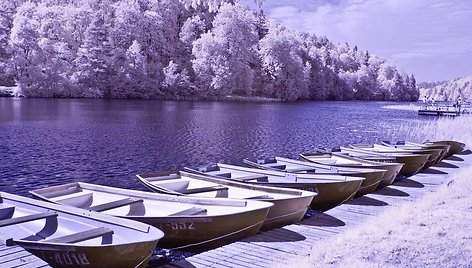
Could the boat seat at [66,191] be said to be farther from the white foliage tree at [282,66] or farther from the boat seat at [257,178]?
the white foliage tree at [282,66]

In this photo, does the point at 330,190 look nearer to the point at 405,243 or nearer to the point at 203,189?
the point at 203,189

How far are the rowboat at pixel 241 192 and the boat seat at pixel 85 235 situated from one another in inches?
166

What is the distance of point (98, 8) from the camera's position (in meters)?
101

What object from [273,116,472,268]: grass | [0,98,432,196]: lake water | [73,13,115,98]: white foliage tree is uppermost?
[73,13,115,98]: white foliage tree

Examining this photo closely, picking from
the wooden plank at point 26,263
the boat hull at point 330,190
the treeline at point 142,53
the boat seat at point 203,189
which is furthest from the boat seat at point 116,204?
the treeline at point 142,53

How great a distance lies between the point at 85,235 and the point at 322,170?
33.7 ft

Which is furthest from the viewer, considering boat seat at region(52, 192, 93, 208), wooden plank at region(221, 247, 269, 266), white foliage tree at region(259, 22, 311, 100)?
white foliage tree at region(259, 22, 311, 100)

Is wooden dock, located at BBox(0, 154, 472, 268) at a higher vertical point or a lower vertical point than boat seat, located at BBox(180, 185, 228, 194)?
lower

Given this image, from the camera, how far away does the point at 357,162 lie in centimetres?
1822

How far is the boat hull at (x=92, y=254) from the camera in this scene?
7.36 meters

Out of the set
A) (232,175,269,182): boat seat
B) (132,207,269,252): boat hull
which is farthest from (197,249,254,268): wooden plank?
(232,175,269,182): boat seat

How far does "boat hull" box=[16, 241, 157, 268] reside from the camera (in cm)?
736

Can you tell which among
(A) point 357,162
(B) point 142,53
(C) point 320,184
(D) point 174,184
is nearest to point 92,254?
(D) point 174,184

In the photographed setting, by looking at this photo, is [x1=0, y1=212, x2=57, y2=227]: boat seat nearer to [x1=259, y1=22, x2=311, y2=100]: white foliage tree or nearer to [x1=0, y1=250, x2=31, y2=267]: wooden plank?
[x1=0, y1=250, x2=31, y2=267]: wooden plank
